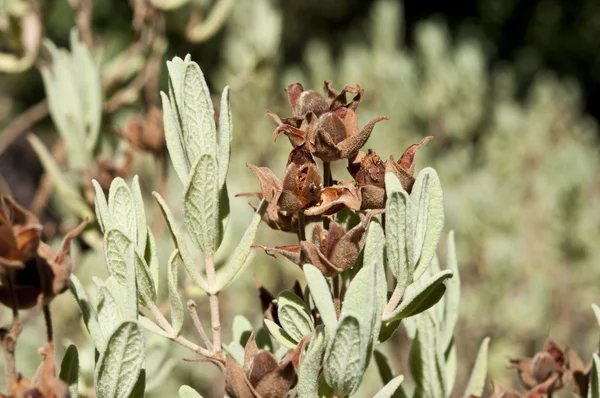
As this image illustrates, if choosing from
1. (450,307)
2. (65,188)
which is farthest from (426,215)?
(65,188)

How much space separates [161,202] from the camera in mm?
499

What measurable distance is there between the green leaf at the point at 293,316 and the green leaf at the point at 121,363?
0.33 feet

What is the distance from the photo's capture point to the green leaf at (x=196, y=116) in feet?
1.64

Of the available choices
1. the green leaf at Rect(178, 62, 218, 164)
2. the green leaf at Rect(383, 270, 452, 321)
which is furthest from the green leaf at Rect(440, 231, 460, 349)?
the green leaf at Rect(178, 62, 218, 164)

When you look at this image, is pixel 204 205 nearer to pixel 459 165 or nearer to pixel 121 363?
pixel 121 363

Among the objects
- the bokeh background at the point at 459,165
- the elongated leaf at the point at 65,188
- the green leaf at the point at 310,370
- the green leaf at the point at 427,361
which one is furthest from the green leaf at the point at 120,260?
the bokeh background at the point at 459,165

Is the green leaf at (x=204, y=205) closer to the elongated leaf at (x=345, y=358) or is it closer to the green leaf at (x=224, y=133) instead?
Result: the green leaf at (x=224, y=133)

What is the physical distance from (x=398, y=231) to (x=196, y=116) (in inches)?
6.5

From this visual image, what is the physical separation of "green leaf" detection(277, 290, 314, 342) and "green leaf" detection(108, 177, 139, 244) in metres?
0.12

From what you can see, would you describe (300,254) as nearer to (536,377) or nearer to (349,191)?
(349,191)

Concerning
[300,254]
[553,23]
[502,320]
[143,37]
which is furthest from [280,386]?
[553,23]

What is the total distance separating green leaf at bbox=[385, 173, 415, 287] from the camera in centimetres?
45

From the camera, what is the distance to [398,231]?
18.1 inches

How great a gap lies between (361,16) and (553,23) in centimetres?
172
